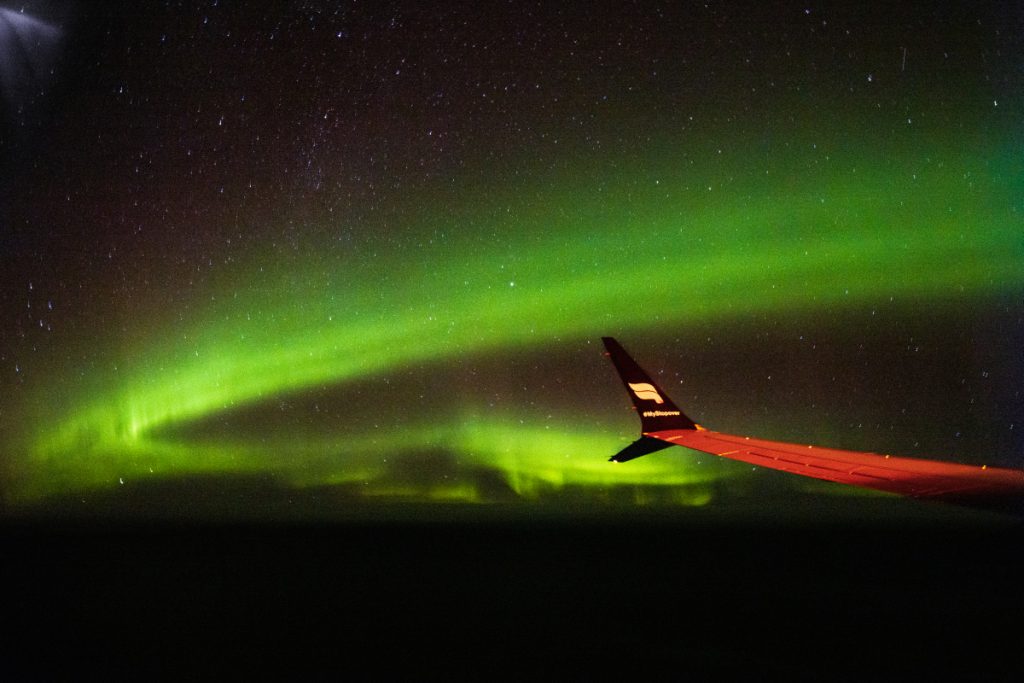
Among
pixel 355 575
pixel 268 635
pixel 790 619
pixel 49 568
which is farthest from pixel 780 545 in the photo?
pixel 49 568

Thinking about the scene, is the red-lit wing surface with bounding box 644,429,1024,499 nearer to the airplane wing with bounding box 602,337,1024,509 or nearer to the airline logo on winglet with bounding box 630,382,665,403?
the airplane wing with bounding box 602,337,1024,509

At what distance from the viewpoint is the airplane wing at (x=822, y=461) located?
4.15 m

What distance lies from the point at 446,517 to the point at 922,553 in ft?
18.4

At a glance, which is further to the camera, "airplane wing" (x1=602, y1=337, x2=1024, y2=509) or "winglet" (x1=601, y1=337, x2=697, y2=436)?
"winglet" (x1=601, y1=337, x2=697, y2=436)

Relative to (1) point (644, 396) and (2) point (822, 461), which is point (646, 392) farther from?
(2) point (822, 461)

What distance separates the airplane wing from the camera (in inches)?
163

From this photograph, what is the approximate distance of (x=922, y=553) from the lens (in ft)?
21.5

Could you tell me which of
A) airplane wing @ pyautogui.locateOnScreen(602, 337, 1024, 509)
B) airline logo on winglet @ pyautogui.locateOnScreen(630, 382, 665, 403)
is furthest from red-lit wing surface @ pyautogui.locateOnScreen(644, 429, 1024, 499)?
airline logo on winglet @ pyautogui.locateOnScreen(630, 382, 665, 403)

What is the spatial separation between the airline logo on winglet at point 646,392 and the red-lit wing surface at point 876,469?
394mm

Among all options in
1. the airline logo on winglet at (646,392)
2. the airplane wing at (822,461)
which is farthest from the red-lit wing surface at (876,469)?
the airline logo on winglet at (646,392)

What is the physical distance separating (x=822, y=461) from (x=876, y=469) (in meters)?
0.46

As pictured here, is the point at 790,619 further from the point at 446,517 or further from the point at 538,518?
the point at 446,517

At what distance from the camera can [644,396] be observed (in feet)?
22.9

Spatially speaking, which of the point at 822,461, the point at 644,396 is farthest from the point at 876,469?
the point at 644,396
